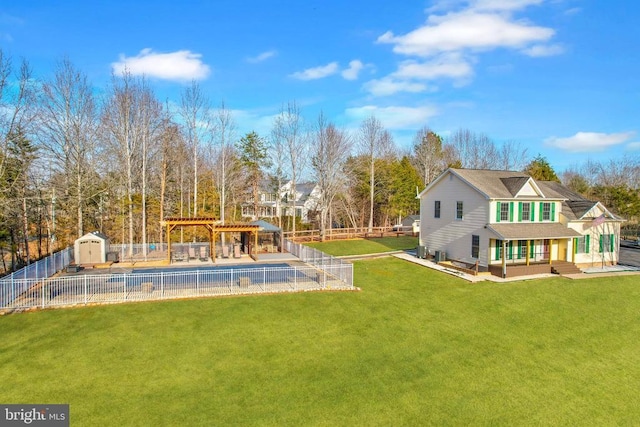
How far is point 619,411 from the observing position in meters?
9.92

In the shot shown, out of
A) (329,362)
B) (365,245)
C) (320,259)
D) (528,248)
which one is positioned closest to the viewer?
(329,362)

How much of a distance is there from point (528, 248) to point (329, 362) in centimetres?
1838

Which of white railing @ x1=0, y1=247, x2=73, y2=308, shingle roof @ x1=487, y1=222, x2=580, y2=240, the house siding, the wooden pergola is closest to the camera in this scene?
white railing @ x1=0, y1=247, x2=73, y2=308

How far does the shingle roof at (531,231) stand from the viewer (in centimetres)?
2317

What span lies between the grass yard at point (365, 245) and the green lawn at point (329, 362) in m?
14.1

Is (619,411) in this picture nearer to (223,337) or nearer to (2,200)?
(223,337)

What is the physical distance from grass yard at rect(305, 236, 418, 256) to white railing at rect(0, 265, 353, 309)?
1176cm

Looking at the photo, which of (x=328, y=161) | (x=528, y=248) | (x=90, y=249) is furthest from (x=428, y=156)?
(x=90, y=249)

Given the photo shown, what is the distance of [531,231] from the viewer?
2431cm

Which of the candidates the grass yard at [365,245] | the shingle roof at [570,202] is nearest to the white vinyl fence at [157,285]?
the grass yard at [365,245]

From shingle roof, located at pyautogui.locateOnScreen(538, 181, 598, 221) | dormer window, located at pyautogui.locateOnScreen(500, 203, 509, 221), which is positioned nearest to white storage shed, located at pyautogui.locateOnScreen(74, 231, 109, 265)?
dormer window, located at pyautogui.locateOnScreen(500, 203, 509, 221)

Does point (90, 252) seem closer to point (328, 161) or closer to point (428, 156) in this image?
point (328, 161)

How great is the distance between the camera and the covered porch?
76.3ft

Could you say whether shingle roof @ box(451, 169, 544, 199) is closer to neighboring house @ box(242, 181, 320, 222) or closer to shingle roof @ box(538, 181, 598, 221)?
shingle roof @ box(538, 181, 598, 221)
